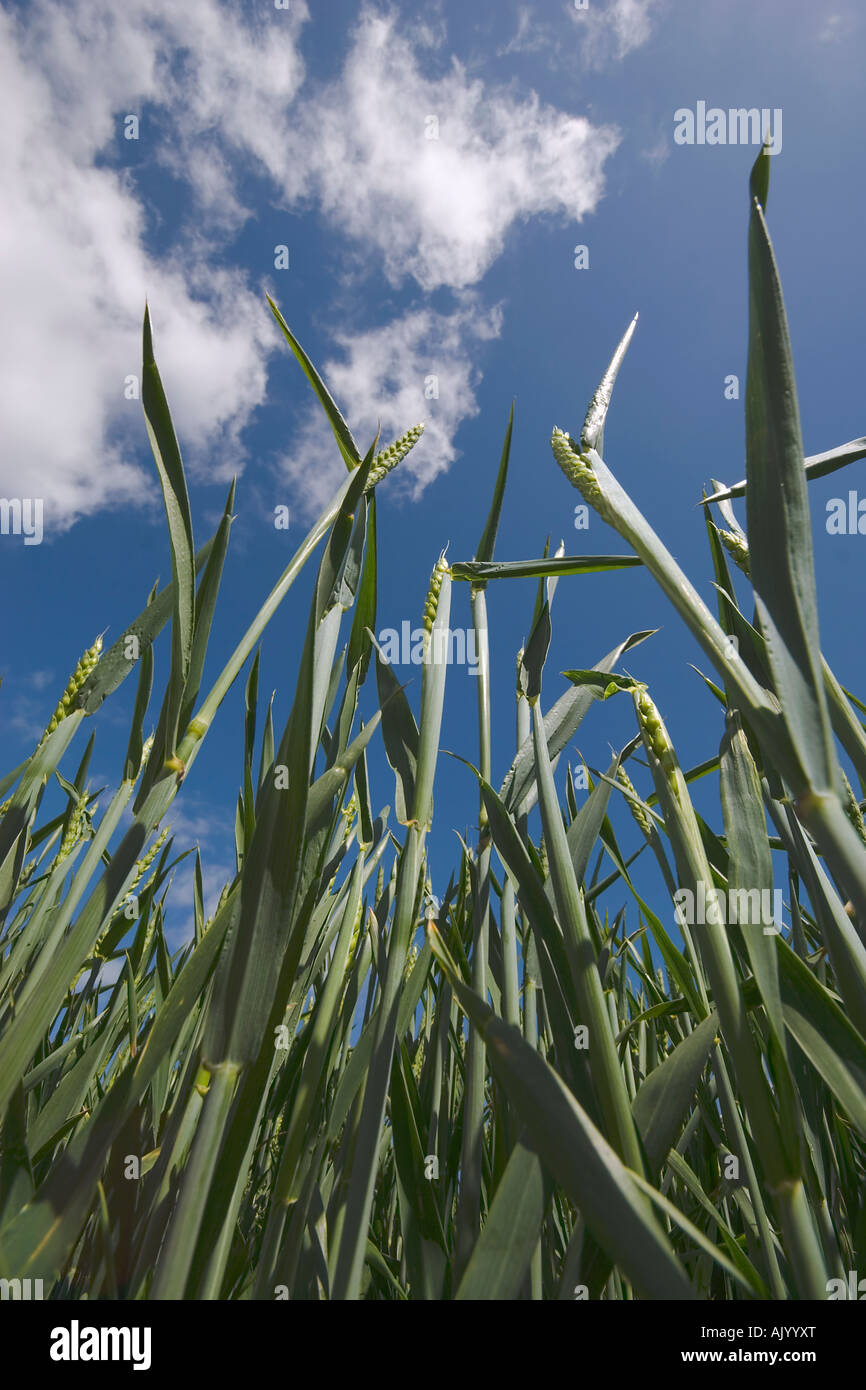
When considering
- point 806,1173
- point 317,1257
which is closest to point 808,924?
point 806,1173

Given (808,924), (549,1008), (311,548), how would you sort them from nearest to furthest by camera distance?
(549,1008)
(311,548)
(808,924)

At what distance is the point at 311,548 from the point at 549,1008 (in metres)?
0.47

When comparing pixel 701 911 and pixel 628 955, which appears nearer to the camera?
pixel 701 911

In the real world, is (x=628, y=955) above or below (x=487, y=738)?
below

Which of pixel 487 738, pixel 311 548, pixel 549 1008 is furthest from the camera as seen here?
pixel 487 738

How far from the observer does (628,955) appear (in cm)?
126

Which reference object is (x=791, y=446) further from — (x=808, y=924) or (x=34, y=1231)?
(x=808, y=924)

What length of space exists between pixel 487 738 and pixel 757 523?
1.41 ft

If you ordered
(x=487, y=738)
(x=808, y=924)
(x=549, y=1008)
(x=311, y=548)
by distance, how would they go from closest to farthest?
1. (x=549, y=1008)
2. (x=311, y=548)
3. (x=487, y=738)
4. (x=808, y=924)

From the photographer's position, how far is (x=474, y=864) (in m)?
0.84
